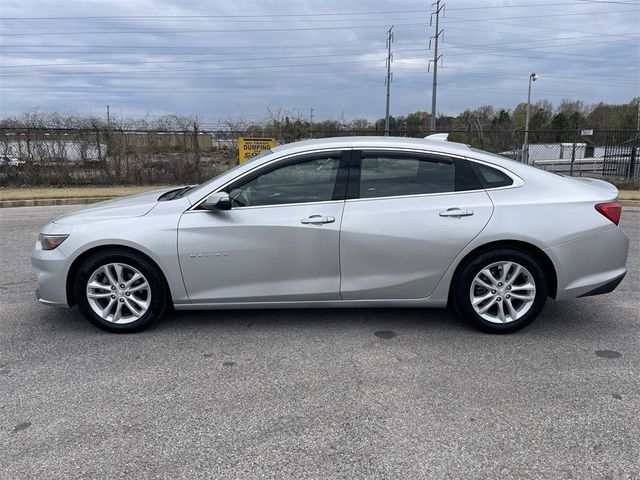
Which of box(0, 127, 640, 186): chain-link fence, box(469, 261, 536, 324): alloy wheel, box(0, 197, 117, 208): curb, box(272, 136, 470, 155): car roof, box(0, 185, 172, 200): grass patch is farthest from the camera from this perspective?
box(0, 127, 640, 186): chain-link fence

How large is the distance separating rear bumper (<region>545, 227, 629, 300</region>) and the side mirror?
260cm

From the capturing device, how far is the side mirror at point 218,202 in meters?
4.06

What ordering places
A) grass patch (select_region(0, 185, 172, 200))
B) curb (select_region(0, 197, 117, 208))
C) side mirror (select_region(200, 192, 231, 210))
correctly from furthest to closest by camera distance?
grass patch (select_region(0, 185, 172, 200)), curb (select_region(0, 197, 117, 208)), side mirror (select_region(200, 192, 231, 210))

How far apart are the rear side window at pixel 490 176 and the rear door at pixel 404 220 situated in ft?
0.19

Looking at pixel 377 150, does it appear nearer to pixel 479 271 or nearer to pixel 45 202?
pixel 479 271

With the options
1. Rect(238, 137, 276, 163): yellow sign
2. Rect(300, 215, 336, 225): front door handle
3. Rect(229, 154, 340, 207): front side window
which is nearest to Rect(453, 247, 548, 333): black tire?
Rect(300, 215, 336, 225): front door handle

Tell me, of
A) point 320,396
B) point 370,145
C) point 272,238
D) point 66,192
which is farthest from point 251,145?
point 320,396

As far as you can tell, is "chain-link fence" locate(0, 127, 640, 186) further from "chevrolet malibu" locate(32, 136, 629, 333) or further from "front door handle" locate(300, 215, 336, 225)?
"front door handle" locate(300, 215, 336, 225)

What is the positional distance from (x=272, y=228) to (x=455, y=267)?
1518 mm

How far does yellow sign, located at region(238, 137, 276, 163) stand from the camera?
1641 cm

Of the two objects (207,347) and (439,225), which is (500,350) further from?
(207,347)

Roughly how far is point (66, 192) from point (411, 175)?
14.9 m

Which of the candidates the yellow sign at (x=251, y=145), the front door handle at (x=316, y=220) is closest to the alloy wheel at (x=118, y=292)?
the front door handle at (x=316, y=220)

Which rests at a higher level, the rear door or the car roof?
the car roof
